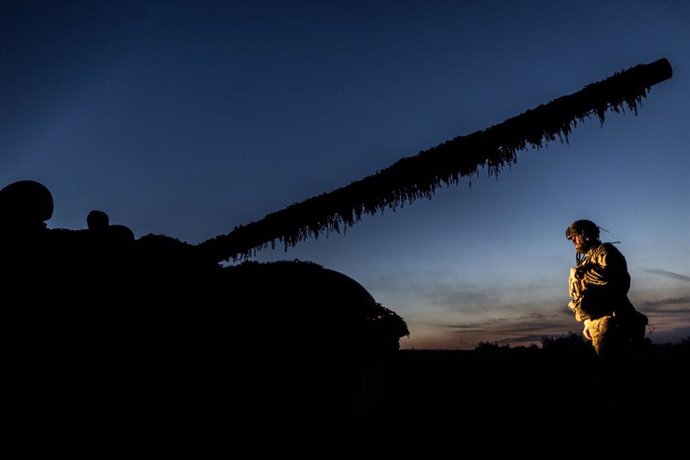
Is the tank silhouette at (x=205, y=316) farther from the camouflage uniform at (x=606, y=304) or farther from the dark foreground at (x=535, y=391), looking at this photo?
the camouflage uniform at (x=606, y=304)

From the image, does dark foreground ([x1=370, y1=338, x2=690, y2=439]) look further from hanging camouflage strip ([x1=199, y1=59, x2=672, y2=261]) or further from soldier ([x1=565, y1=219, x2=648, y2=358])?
hanging camouflage strip ([x1=199, y1=59, x2=672, y2=261])

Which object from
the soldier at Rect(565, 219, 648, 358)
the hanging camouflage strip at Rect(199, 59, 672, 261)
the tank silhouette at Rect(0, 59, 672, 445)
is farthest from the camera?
the soldier at Rect(565, 219, 648, 358)

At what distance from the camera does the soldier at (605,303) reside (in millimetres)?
5359

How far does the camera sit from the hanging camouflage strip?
3375 mm

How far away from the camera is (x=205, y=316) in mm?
2533

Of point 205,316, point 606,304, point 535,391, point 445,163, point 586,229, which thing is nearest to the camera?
point 205,316

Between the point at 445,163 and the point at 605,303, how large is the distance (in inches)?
154

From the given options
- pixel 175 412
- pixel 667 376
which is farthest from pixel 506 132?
pixel 667 376

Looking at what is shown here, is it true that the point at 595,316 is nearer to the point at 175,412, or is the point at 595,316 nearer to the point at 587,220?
the point at 587,220

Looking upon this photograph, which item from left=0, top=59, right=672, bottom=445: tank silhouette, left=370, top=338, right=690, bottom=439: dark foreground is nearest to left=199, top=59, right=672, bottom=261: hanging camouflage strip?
left=0, top=59, right=672, bottom=445: tank silhouette

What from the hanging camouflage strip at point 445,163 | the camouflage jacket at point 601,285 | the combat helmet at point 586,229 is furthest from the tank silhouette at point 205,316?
the combat helmet at point 586,229

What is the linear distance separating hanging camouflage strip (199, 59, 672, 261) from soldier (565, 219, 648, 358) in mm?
3103

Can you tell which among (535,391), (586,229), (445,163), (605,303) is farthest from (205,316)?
(535,391)

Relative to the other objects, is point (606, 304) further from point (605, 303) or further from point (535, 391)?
point (535, 391)
